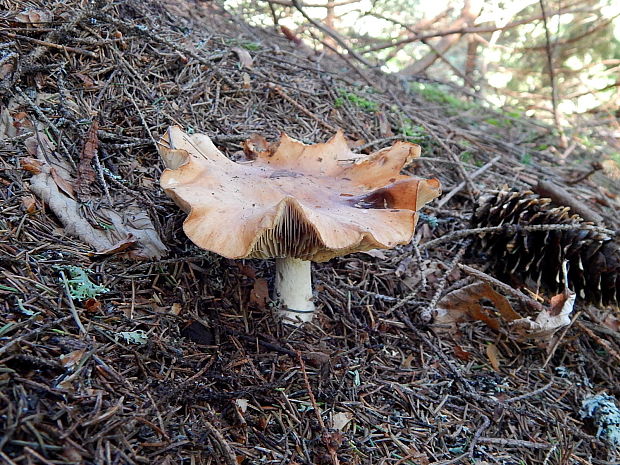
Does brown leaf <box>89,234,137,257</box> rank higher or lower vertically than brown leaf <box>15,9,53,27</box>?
lower

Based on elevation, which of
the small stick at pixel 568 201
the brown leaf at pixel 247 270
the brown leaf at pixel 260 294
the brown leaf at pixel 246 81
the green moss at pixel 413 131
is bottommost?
the brown leaf at pixel 260 294

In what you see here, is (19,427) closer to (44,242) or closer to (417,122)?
(44,242)

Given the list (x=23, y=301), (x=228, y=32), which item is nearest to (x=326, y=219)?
(x=23, y=301)

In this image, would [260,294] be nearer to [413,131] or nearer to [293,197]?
[293,197]

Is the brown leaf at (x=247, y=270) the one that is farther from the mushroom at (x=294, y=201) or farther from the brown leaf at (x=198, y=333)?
the brown leaf at (x=198, y=333)

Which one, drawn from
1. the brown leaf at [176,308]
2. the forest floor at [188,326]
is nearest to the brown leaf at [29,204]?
the forest floor at [188,326]

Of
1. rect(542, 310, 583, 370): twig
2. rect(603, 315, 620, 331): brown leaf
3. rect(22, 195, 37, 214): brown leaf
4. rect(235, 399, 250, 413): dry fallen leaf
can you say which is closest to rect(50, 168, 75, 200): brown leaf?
rect(22, 195, 37, 214): brown leaf

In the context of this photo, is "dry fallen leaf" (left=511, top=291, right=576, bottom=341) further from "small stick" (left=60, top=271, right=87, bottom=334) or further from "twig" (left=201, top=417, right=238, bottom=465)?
"small stick" (left=60, top=271, right=87, bottom=334)
